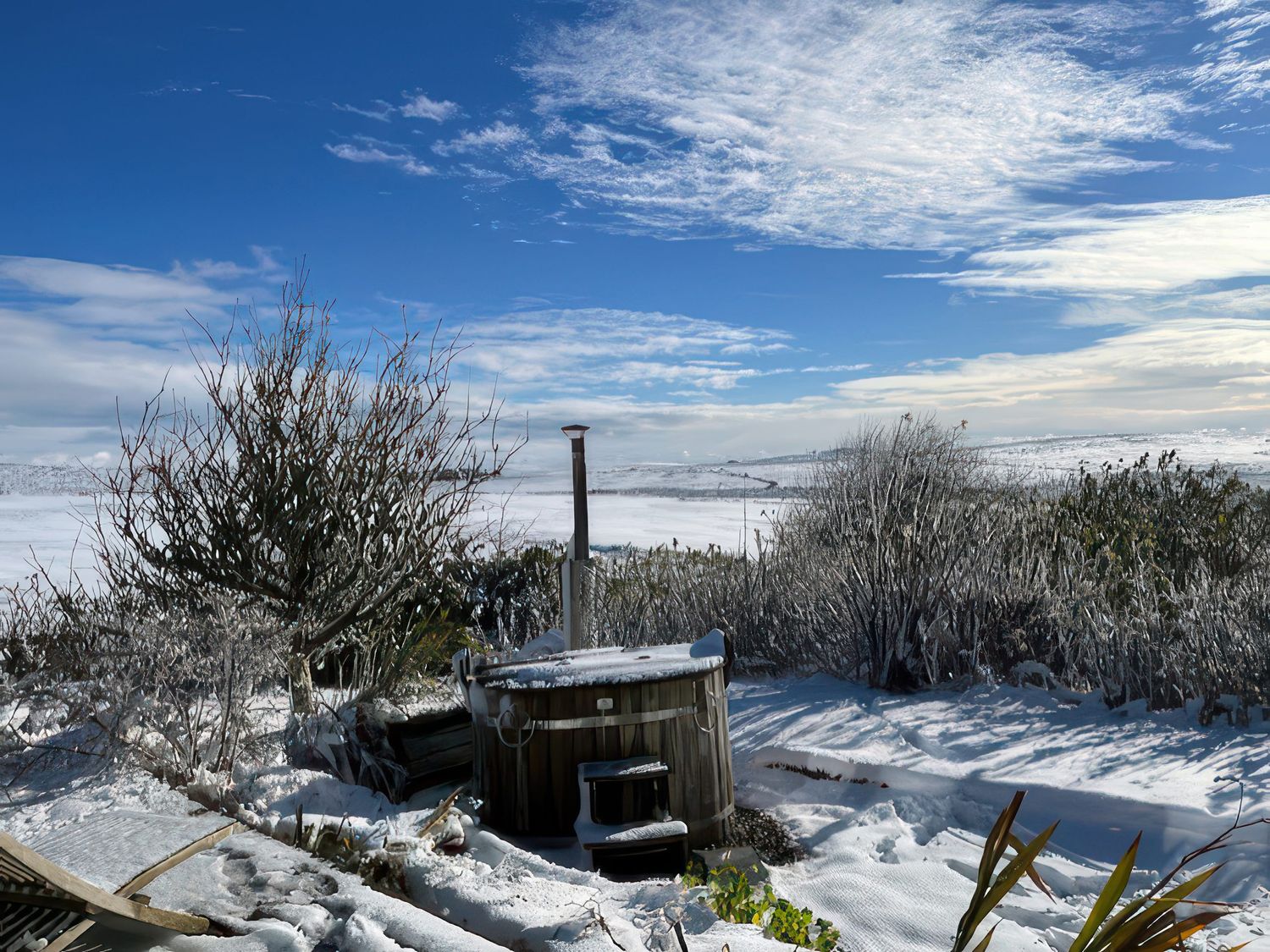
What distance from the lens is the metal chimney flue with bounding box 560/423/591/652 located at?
6.94m

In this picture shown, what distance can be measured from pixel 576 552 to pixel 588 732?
9.44ft

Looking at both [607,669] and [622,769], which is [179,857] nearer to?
[622,769]

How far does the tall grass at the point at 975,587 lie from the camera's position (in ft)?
21.8

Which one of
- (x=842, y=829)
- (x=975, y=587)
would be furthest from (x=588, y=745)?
(x=975, y=587)

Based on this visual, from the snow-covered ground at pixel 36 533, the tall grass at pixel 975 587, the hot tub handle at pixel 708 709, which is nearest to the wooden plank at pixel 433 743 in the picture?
the hot tub handle at pixel 708 709

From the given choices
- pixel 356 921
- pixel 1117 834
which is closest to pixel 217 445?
pixel 356 921

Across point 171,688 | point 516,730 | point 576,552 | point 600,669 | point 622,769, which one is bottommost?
point 622,769

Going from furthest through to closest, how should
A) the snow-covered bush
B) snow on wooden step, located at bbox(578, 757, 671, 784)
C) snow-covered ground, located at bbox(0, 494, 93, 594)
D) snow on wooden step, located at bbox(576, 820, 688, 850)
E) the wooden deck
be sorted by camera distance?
1. snow-covered ground, located at bbox(0, 494, 93, 594)
2. the snow-covered bush
3. snow on wooden step, located at bbox(578, 757, 671, 784)
4. snow on wooden step, located at bbox(576, 820, 688, 850)
5. the wooden deck

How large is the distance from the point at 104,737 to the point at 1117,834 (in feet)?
18.1

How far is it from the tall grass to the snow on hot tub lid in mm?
2851

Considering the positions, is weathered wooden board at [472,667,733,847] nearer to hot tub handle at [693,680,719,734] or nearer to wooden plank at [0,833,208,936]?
hot tub handle at [693,680,719,734]

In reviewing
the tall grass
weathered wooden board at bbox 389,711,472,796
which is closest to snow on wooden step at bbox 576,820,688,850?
weathered wooden board at bbox 389,711,472,796

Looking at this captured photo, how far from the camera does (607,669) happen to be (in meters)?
4.52

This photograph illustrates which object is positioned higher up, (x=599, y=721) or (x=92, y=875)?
(x=599, y=721)
